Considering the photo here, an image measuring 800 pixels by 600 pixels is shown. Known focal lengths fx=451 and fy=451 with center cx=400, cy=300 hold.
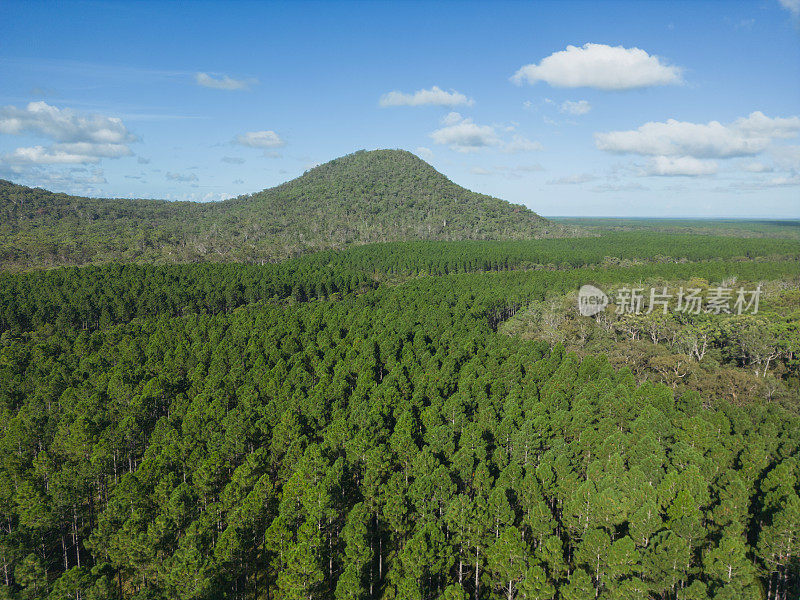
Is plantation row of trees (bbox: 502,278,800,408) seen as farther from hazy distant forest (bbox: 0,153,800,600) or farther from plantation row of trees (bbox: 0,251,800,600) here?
plantation row of trees (bbox: 0,251,800,600)

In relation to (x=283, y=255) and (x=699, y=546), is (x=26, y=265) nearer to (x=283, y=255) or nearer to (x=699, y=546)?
(x=283, y=255)

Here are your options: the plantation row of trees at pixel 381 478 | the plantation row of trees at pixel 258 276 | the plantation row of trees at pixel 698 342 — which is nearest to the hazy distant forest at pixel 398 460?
the plantation row of trees at pixel 381 478

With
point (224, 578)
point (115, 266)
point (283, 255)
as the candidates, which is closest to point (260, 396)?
point (224, 578)

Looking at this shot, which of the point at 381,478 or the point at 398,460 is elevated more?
the point at 398,460

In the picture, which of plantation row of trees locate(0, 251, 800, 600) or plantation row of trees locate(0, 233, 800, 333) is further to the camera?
plantation row of trees locate(0, 233, 800, 333)

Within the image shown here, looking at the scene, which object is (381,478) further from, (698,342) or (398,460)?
(698,342)

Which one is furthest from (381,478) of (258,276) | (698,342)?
(258,276)

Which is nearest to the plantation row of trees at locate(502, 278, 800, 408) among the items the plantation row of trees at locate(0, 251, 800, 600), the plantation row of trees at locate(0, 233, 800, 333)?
the plantation row of trees at locate(0, 251, 800, 600)

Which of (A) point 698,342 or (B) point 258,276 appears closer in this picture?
(A) point 698,342
